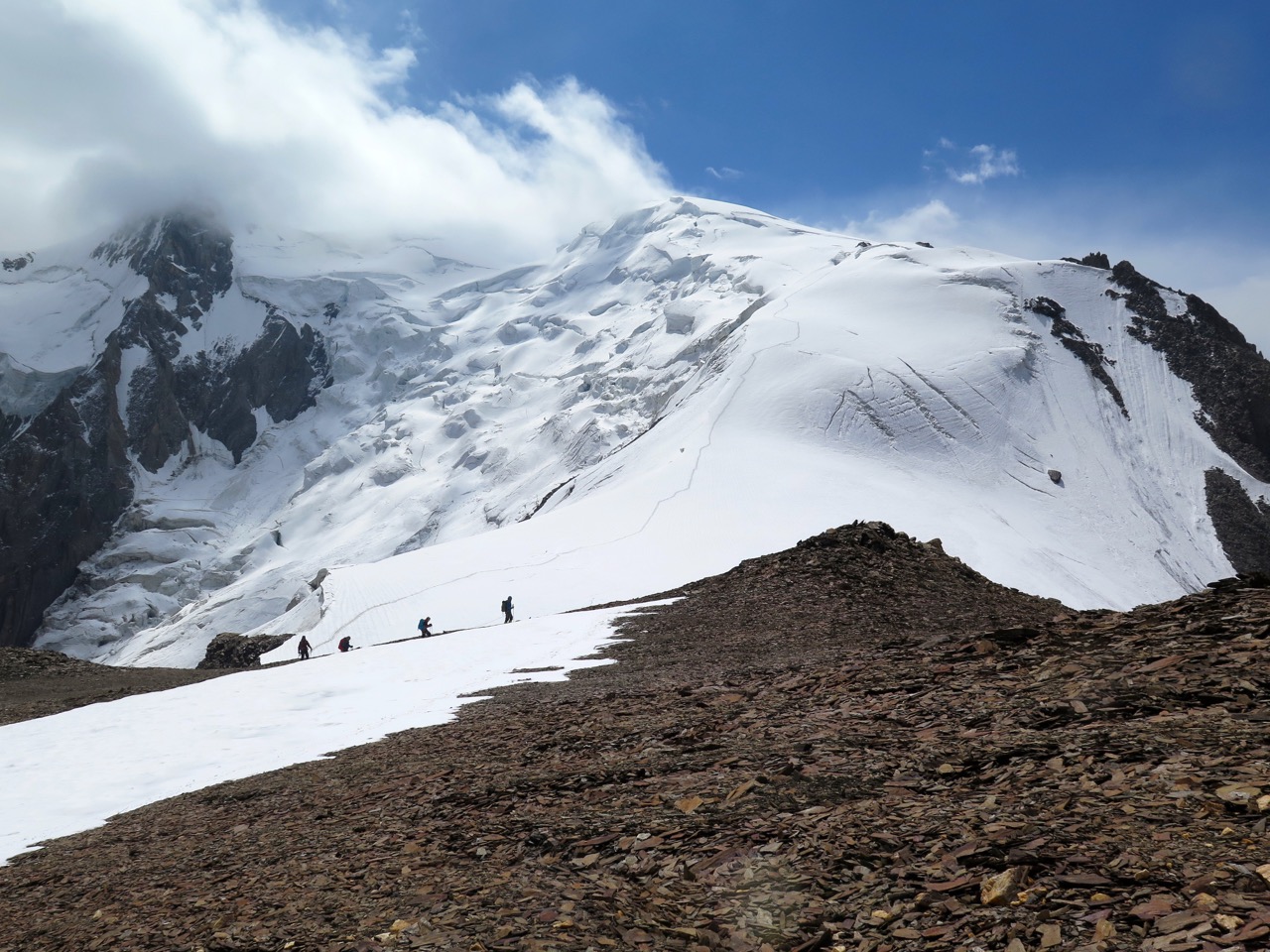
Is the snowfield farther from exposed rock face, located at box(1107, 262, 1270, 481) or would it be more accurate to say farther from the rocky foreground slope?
the rocky foreground slope

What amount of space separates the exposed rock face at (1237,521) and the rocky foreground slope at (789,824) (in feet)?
234

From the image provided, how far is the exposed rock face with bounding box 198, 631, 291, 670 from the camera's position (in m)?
46.0

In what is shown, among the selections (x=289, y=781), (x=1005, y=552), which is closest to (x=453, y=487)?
(x=1005, y=552)

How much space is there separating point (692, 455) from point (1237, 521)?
47164 millimetres

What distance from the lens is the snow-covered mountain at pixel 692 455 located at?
173 feet

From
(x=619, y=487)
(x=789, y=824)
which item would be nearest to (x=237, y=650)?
(x=619, y=487)

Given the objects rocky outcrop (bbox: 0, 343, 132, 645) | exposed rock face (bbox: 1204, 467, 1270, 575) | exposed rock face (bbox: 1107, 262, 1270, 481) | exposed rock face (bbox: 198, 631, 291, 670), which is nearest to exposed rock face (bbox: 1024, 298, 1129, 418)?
exposed rock face (bbox: 1107, 262, 1270, 481)

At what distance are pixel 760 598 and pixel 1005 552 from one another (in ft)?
115

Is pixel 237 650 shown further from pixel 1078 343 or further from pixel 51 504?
pixel 51 504

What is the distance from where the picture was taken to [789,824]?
21.0 ft

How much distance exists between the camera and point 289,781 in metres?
11.8

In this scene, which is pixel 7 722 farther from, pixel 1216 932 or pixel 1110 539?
pixel 1110 539

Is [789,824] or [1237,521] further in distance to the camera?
[1237,521]

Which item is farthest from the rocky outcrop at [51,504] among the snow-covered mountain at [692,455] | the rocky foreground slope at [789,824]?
the rocky foreground slope at [789,824]
